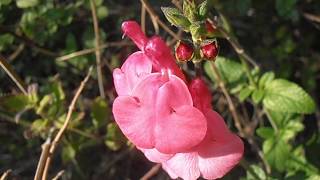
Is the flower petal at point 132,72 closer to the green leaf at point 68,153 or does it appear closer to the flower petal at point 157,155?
the flower petal at point 157,155

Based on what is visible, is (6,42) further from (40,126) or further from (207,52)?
(207,52)

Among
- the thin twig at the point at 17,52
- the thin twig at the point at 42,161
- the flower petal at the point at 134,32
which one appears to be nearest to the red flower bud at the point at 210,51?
the flower petal at the point at 134,32

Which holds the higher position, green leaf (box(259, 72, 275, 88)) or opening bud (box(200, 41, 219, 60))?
opening bud (box(200, 41, 219, 60))

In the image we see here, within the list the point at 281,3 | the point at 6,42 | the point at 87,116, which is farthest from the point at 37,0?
the point at 281,3

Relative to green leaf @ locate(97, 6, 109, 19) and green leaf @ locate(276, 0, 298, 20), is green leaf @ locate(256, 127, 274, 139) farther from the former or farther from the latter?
green leaf @ locate(97, 6, 109, 19)

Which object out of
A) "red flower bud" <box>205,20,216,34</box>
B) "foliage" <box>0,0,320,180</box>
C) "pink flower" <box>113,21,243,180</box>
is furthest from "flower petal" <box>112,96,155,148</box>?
"foliage" <box>0,0,320,180</box>
